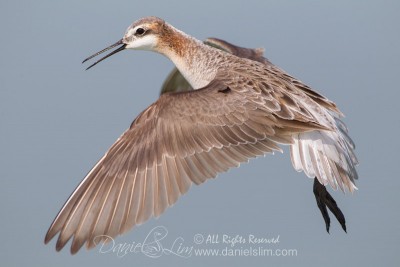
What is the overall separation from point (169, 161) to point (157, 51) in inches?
89.6

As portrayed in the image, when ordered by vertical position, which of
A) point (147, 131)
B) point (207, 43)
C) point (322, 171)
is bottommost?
point (322, 171)

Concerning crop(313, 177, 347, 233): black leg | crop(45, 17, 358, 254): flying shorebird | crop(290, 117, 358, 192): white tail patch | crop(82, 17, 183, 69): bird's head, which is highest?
crop(82, 17, 183, 69): bird's head

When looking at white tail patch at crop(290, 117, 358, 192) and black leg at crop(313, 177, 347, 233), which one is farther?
black leg at crop(313, 177, 347, 233)

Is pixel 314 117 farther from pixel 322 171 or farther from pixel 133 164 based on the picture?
pixel 133 164

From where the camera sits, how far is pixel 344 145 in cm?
760

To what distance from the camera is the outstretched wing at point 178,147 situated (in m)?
6.79

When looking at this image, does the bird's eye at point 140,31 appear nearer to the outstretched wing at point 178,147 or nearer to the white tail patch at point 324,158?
the outstretched wing at point 178,147

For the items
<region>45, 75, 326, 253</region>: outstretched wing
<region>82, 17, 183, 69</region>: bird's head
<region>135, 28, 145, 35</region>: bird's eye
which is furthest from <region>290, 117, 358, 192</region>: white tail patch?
<region>135, 28, 145, 35</region>: bird's eye

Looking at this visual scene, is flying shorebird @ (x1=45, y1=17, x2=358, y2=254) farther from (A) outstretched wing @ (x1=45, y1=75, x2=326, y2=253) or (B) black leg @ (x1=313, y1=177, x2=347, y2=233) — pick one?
(B) black leg @ (x1=313, y1=177, x2=347, y2=233)

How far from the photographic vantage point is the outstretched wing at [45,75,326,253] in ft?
22.3

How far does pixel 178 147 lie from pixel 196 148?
0.16 metres

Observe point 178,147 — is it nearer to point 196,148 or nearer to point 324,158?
point 196,148

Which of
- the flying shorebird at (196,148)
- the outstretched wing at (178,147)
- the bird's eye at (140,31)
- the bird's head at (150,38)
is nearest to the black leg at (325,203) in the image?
the flying shorebird at (196,148)

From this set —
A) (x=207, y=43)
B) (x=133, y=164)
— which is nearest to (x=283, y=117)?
(x=133, y=164)
